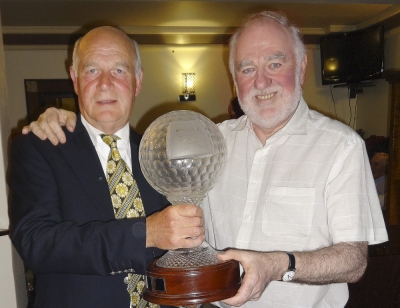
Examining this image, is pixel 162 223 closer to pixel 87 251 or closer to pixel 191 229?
pixel 191 229

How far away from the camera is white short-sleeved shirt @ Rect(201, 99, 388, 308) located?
62.8 inches

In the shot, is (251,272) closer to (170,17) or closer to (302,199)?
(302,199)

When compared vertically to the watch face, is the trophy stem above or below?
above

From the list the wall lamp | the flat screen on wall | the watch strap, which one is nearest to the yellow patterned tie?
the watch strap

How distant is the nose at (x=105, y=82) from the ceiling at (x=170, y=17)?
3734mm

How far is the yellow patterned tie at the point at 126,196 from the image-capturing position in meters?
1.55

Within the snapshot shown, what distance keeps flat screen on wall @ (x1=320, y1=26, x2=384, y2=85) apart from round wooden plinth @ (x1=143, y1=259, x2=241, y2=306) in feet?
19.1

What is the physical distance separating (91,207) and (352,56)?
6.07m

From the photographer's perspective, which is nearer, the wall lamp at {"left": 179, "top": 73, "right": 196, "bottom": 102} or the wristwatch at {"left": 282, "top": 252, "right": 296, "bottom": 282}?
the wristwatch at {"left": 282, "top": 252, "right": 296, "bottom": 282}

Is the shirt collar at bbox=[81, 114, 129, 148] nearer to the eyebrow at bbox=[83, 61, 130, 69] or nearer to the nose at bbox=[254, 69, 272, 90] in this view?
the eyebrow at bbox=[83, 61, 130, 69]

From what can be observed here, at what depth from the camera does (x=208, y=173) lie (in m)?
1.32

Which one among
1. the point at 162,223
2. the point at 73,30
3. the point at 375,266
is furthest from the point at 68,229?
the point at 73,30

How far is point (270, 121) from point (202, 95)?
5998 mm

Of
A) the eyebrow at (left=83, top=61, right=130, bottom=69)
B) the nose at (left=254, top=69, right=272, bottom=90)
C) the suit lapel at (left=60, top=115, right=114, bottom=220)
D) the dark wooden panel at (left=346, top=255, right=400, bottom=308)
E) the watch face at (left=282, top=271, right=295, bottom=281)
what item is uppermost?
the eyebrow at (left=83, top=61, right=130, bottom=69)
